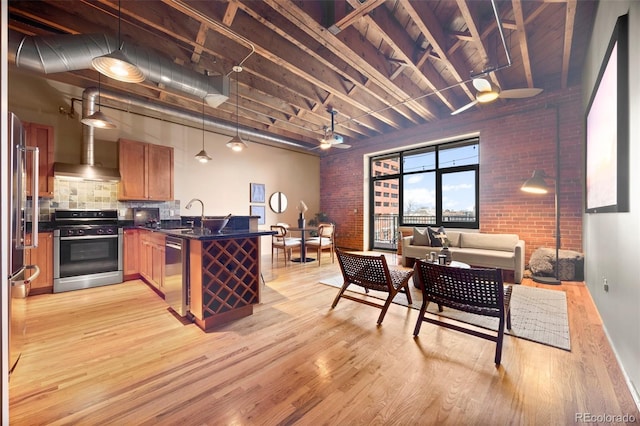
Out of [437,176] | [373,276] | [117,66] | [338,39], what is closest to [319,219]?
[437,176]

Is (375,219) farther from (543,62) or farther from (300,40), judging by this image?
(300,40)

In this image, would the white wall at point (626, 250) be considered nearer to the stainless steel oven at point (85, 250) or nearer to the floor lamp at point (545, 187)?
the floor lamp at point (545, 187)

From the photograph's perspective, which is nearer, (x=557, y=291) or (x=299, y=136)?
(x=557, y=291)

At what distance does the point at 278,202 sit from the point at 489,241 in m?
5.02

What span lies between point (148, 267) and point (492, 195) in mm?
6214

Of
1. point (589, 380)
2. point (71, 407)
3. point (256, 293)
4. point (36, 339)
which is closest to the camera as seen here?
point (71, 407)

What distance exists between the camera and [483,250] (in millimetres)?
4566

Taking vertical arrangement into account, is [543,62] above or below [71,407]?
above

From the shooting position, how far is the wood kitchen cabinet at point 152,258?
324cm

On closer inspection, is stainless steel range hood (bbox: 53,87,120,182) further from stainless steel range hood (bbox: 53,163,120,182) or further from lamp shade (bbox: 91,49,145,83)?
lamp shade (bbox: 91,49,145,83)

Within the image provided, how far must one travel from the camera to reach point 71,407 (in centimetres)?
149

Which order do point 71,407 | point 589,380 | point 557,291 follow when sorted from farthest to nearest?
1. point 557,291
2. point 589,380
3. point 71,407

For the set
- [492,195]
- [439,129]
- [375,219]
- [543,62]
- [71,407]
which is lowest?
[71,407]

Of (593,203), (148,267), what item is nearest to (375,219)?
(593,203)
